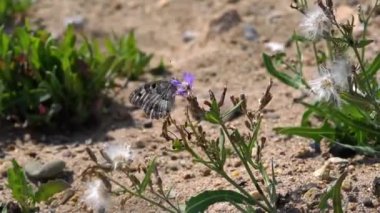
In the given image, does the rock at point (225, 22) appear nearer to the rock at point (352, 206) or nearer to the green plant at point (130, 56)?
the green plant at point (130, 56)

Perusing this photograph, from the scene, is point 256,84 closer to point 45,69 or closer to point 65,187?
point 45,69

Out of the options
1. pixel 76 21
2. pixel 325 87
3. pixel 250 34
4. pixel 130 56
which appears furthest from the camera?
pixel 76 21

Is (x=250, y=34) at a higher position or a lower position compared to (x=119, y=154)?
higher

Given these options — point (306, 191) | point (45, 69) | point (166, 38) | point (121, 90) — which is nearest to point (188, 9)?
point (166, 38)

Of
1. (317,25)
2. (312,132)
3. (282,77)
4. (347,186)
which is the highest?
(317,25)

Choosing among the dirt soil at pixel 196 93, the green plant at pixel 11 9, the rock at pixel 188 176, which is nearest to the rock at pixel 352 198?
the dirt soil at pixel 196 93

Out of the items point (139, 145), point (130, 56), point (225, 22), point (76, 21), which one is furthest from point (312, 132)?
point (76, 21)

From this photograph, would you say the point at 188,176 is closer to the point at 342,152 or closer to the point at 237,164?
the point at 237,164
